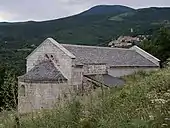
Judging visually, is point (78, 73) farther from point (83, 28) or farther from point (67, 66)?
point (83, 28)

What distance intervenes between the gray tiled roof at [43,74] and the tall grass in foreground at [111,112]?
83.8ft

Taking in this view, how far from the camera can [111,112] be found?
6.18 metres

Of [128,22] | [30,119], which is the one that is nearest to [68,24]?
[128,22]

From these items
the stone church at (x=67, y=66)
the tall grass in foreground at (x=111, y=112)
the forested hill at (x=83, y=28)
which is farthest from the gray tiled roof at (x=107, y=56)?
the forested hill at (x=83, y=28)

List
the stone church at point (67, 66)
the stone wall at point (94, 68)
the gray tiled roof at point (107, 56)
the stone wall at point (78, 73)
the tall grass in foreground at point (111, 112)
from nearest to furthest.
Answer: the tall grass in foreground at point (111, 112)
the stone church at point (67, 66)
the stone wall at point (78, 73)
the stone wall at point (94, 68)
the gray tiled roof at point (107, 56)

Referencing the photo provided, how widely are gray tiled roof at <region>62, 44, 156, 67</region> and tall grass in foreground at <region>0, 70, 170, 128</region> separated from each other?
27943 mm

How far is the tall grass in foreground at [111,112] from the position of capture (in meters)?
5.19

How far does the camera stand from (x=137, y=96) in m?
6.69

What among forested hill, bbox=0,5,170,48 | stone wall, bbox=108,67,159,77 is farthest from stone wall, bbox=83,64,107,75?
forested hill, bbox=0,5,170,48

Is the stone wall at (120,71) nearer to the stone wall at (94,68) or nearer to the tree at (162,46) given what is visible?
the stone wall at (94,68)

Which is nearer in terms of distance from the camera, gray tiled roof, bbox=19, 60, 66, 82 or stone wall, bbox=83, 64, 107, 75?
gray tiled roof, bbox=19, 60, 66, 82

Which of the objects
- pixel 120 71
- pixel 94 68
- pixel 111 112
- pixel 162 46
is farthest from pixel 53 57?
pixel 111 112

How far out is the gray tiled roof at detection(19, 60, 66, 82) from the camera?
33156 millimetres

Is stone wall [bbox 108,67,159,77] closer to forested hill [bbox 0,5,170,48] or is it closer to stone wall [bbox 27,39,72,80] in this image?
stone wall [bbox 27,39,72,80]
